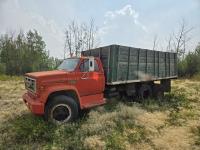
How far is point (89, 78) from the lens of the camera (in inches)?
316

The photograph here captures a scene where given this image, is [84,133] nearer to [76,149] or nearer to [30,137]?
[76,149]

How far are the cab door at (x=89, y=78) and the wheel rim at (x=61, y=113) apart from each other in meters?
0.80

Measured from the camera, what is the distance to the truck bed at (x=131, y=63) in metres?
8.73

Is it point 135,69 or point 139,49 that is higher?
point 139,49

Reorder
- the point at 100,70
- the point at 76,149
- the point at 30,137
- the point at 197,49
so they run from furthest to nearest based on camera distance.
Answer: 1. the point at 197,49
2. the point at 100,70
3. the point at 30,137
4. the point at 76,149

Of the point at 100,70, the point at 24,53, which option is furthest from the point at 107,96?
the point at 24,53

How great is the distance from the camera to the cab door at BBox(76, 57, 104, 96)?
781cm

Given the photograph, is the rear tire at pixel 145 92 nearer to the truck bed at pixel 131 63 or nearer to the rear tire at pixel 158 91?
the rear tire at pixel 158 91

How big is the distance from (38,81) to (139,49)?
4.97 metres

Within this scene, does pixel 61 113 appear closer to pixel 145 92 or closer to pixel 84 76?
pixel 84 76

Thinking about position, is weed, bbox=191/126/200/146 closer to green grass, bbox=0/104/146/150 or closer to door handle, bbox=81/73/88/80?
green grass, bbox=0/104/146/150

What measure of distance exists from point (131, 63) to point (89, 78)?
244cm

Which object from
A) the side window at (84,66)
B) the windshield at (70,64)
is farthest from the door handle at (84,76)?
the windshield at (70,64)

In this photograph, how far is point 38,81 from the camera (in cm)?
693
